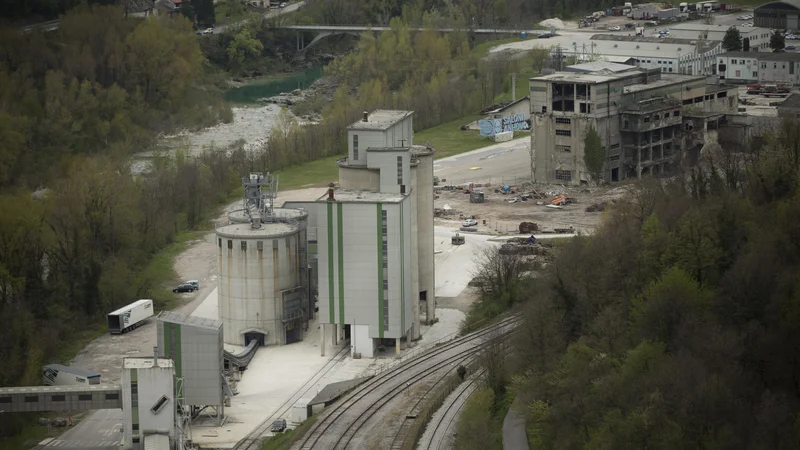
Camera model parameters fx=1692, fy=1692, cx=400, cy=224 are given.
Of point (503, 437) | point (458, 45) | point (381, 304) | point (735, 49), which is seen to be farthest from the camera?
point (458, 45)

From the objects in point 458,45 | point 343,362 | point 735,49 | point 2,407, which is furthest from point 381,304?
point 458,45

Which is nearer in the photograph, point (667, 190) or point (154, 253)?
point (667, 190)

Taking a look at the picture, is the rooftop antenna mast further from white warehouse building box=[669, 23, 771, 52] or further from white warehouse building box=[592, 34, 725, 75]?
white warehouse building box=[669, 23, 771, 52]

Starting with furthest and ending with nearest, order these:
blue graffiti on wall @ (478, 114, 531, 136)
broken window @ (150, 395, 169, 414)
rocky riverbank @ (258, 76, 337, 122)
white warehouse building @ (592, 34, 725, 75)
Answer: rocky riverbank @ (258, 76, 337, 122) < white warehouse building @ (592, 34, 725, 75) < blue graffiti on wall @ (478, 114, 531, 136) < broken window @ (150, 395, 169, 414)

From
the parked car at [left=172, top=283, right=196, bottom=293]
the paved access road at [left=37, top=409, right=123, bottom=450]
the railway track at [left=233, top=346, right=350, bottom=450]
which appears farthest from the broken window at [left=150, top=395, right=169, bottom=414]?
the parked car at [left=172, top=283, right=196, bottom=293]

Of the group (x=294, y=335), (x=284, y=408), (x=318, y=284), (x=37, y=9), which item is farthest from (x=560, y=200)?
(x=37, y=9)

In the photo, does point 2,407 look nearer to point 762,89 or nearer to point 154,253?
point 154,253

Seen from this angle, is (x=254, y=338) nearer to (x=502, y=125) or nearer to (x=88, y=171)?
(x=88, y=171)

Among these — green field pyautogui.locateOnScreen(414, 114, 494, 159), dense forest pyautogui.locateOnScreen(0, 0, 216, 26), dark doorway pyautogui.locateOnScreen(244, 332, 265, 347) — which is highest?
dense forest pyautogui.locateOnScreen(0, 0, 216, 26)
